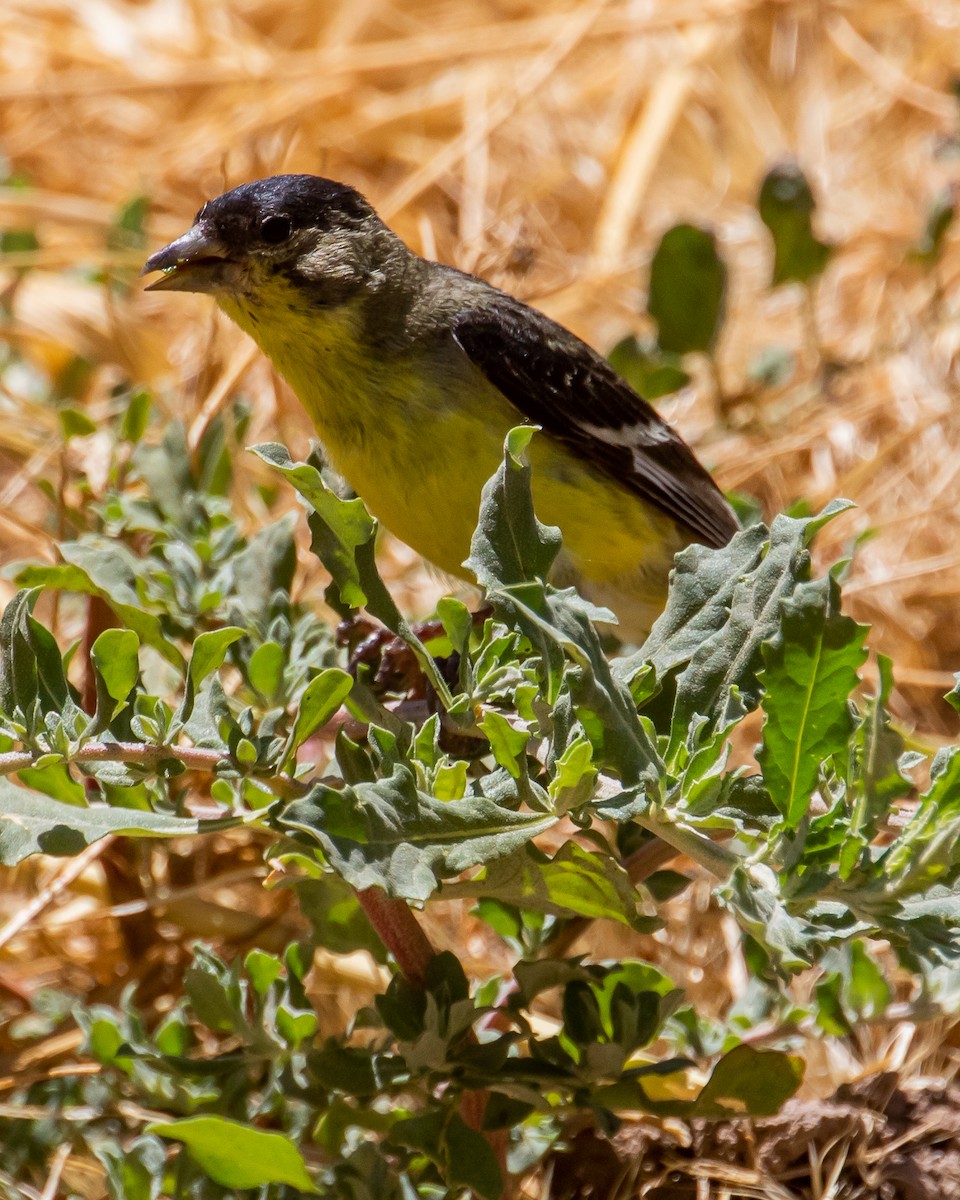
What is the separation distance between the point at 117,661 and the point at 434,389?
106 cm

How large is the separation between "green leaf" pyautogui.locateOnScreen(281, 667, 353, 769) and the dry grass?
4.74ft

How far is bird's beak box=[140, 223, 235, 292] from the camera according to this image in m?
2.42

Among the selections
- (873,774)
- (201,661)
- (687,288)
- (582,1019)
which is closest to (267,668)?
(201,661)

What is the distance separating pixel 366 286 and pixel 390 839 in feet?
4.85

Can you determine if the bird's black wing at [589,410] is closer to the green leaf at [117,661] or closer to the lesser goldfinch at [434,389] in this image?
the lesser goldfinch at [434,389]

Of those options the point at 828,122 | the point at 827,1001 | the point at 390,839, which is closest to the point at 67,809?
the point at 390,839

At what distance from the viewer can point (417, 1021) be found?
159 centimetres

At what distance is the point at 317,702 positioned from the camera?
143 centimetres

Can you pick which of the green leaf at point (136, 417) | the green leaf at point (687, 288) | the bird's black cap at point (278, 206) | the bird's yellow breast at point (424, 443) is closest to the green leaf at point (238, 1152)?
the bird's yellow breast at point (424, 443)

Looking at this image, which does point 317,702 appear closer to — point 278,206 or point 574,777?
point 574,777

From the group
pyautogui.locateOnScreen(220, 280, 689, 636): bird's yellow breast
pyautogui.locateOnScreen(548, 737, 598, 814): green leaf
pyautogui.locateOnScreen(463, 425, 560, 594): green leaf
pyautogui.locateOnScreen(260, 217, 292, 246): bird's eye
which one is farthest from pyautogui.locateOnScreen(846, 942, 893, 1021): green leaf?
pyautogui.locateOnScreen(260, 217, 292, 246): bird's eye

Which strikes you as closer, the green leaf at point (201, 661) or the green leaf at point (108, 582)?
the green leaf at point (201, 661)

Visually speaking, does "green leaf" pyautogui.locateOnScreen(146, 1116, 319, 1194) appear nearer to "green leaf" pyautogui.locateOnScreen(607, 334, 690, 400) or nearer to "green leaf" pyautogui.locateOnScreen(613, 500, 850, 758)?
"green leaf" pyautogui.locateOnScreen(613, 500, 850, 758)

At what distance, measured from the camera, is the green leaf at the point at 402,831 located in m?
1.29
